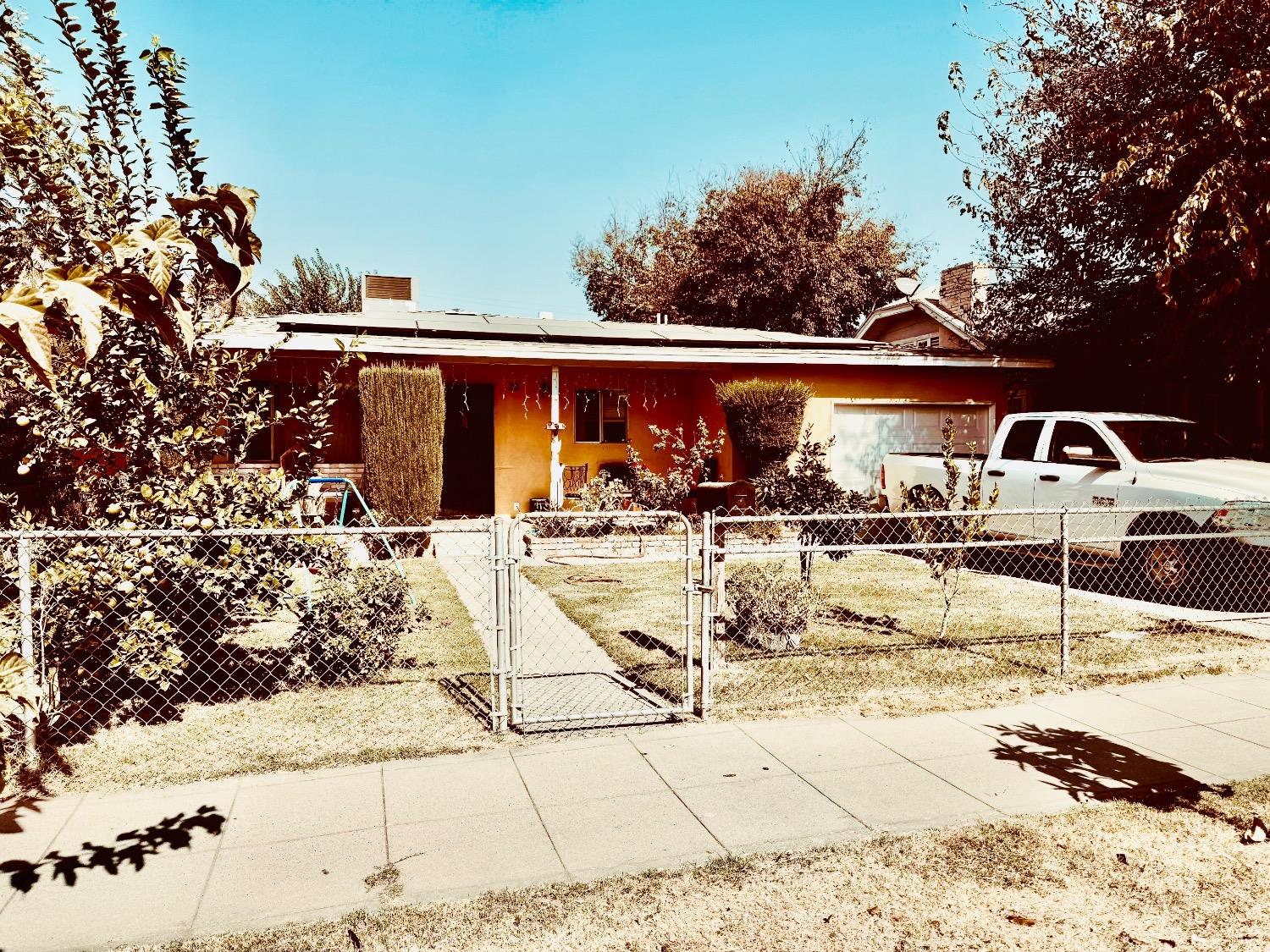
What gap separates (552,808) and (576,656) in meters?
2.81

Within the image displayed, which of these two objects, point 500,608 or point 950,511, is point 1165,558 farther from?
point 500,608

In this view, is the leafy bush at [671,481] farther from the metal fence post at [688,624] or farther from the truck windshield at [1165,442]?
the metal fence post at [688,624]

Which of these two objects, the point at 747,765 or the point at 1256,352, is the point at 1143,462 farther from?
the point at 747,765

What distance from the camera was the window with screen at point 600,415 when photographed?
16.8 m

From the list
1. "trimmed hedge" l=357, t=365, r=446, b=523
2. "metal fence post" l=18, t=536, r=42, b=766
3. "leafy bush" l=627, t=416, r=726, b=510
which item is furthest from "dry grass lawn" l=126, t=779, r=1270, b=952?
"leafy bush" l=627, t=416, r=726, b=510

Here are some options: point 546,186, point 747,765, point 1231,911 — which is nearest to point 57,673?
point 747,765

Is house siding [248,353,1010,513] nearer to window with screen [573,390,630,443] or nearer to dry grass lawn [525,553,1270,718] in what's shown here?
window with screen [573,390,630,443]

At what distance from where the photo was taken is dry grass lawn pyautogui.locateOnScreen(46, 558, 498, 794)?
4.64m

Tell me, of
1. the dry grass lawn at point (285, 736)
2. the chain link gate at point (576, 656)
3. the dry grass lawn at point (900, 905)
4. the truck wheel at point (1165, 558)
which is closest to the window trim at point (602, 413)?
the chain link gate at point (576, 656)

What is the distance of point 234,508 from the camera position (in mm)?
5426

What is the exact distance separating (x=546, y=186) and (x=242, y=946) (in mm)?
24351

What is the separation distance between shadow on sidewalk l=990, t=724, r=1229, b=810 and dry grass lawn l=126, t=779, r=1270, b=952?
408 mm

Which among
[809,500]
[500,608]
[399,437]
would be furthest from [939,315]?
[500,608]

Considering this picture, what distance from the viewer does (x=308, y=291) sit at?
3931 centimetres
